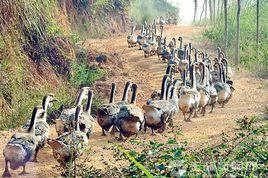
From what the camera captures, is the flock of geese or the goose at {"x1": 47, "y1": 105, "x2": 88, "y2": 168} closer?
the goose at {"x1": 47, "y1": 105, "x2": 88, "y2": 168}

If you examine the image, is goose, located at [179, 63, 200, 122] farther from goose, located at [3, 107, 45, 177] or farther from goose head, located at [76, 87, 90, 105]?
goose, located at [3, 107, 45, 177]

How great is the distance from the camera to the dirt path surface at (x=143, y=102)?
8.35 meters

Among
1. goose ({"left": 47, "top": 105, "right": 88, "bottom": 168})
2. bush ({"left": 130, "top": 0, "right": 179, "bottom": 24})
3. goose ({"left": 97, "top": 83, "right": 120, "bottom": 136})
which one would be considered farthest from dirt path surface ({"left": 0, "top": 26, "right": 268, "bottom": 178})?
bush ({"left": 130, "top": 0, "right": 179, "bottom": 24})

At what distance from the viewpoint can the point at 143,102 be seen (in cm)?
1506

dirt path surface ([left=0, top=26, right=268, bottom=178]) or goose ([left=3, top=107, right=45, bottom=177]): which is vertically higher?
goose ([left=3, top=107, right=45, bottom=177])

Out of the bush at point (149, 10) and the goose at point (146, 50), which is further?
the bush at point (149, 10)

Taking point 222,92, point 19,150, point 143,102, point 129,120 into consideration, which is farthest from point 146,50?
point 19,150

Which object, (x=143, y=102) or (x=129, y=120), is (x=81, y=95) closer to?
(x=129, y=120)

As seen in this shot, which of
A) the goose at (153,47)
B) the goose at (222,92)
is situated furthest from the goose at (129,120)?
the goose at (153,47)

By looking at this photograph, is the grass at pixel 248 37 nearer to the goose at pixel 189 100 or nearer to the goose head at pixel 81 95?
the goose at pixel 189 100

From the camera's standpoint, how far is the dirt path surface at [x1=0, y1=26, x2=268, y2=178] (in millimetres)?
8345

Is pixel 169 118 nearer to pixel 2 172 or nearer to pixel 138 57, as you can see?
pixel 2 172

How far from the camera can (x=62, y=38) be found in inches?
647

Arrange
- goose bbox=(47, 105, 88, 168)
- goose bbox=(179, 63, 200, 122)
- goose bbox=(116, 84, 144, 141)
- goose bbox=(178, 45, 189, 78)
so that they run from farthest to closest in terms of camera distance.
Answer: goose bbox=(178, 45, 189, 78), goose bbox=(179, 63, 200, 122), goose bbox=(116, 84, 144, 141), goose bbox=(47, 105, 88, 168)
